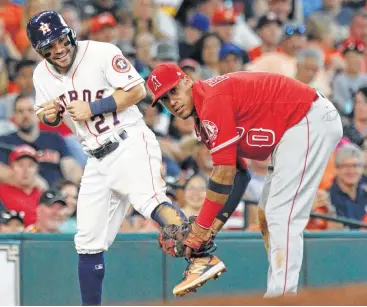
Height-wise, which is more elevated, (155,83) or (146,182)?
(155,83)

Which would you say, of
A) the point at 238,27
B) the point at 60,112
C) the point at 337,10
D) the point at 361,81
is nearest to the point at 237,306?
the point at 60,112

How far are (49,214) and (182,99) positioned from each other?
257 cm

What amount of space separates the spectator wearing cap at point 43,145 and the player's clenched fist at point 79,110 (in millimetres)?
2596

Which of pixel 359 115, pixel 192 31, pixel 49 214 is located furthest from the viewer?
pixel 192 31

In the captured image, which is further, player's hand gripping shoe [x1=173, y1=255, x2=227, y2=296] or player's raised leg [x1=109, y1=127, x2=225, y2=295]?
player's raised leg [x1=109, y1=127, x2=225, y2=295]

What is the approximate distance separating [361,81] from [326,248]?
383 centimetres

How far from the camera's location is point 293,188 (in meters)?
6.64

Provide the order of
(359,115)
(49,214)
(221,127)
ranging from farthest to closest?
(359,115), (49,214), (221,127)

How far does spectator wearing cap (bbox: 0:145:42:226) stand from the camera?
9.14 m

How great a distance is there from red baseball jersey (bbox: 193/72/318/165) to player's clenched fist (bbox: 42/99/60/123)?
1.07 m

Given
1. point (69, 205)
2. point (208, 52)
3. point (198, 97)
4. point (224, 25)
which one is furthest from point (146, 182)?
point (224, 25)

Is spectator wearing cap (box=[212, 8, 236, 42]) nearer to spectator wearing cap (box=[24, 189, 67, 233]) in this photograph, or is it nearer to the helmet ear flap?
spectator wearing cap (box=[24, 189, 67, 233])

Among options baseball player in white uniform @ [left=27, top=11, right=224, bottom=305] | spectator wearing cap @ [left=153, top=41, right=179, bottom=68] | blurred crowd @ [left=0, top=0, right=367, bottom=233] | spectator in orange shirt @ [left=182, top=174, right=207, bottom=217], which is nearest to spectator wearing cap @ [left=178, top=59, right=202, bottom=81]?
blurred crowd @ [left=0, top=0, right=367, bottom=233]

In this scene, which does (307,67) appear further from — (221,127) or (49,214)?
(221,127)
